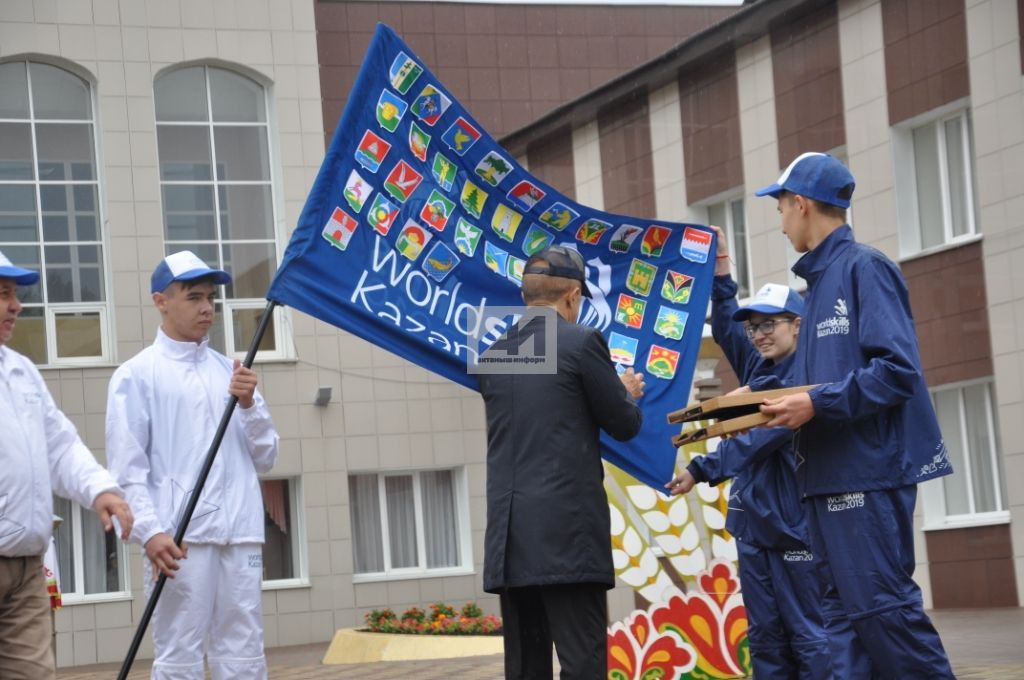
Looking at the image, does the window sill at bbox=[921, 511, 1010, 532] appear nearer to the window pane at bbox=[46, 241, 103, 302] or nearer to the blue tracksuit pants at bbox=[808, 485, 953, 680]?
the window pane at bbox=[46, 241, 103, 302]

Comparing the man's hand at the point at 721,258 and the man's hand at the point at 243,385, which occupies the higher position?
the man's hand at the point at 721,258

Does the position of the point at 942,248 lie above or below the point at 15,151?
below

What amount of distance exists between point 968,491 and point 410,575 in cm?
954

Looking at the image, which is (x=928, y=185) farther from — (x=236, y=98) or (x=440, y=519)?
(x=236, y=98)

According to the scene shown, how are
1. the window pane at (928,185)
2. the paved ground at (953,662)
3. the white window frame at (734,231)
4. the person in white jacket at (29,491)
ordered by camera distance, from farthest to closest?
the white window frame at (734,231), the window pane at (928,185), the paved ground at (953,662), the person in white jacket at (29,491)

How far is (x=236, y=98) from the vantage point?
25688 mm

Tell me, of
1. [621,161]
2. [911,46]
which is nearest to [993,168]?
[911,46]

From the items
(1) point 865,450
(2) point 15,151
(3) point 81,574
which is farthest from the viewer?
(3) point 81,574

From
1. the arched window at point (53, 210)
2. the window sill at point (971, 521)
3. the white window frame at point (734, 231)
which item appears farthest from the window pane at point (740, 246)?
the arched window at point (53, 210)

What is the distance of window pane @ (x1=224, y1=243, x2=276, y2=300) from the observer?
25406mm

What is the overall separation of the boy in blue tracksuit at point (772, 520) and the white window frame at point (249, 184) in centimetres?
1728

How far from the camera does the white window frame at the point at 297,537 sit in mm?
25453

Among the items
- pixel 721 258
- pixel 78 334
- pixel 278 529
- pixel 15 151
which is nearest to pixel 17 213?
pixel 15 151

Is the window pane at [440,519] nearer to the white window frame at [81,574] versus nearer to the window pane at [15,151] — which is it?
the white window frame at [81,574]
